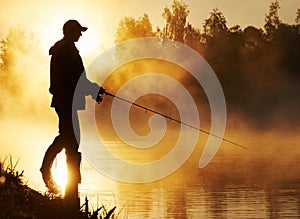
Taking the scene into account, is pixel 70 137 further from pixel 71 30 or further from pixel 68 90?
pixel 71 30

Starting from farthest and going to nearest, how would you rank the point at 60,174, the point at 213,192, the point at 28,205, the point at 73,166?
the point at 213,192, the point at 60,174, the point at 28,205, the point at 73,166

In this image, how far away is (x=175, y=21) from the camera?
7994cm

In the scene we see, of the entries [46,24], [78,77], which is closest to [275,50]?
[46,24]

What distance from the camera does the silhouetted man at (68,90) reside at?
8.59 meters

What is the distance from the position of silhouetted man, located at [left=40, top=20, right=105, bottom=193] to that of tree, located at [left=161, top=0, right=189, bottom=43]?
232ft

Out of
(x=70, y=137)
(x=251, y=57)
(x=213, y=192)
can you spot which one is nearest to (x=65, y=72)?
(x=70, y=137)

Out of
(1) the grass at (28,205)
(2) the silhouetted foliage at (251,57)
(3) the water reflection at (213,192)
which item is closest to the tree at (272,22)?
(2) the silhouetted foliage at (251,57)

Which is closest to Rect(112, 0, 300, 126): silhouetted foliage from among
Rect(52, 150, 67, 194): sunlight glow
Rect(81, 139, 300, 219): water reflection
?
Rect(81, 139, 300, 219): water reflection

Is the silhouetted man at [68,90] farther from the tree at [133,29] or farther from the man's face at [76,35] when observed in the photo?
the tree at [133,29]

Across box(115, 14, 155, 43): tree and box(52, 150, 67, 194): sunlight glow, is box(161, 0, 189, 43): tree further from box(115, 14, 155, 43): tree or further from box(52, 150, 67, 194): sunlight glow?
box(52, 150, 67, 194): sunlight glow

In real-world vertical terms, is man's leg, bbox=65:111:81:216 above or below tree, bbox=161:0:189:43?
below

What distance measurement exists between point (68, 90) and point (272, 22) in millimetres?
69942

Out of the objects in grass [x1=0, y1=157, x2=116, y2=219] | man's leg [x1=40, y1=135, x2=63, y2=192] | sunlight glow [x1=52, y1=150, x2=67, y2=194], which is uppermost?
sunlight glow [x1=52, y1=150, x2=67, y2=194]

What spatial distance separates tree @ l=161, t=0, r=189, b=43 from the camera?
259 ft
